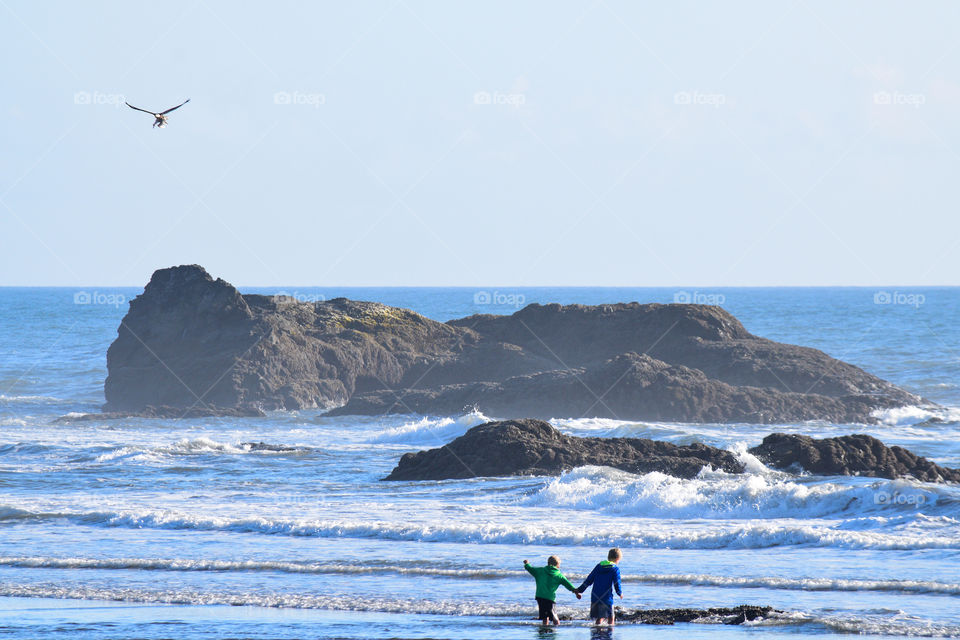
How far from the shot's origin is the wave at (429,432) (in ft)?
118

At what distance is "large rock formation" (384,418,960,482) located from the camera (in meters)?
25.1

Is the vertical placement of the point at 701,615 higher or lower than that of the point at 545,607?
lower

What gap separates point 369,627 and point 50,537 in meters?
9.11

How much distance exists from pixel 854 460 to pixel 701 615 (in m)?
12.1

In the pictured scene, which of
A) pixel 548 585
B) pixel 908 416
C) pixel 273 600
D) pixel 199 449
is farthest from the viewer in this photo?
pixel 908 416

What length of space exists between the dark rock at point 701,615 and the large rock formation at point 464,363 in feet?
85.5

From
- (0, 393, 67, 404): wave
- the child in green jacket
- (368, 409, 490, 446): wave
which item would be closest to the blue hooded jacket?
the child in green jacket

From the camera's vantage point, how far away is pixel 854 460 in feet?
82.4

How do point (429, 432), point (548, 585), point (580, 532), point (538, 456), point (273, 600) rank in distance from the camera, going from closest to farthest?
1. point (548, 585)
2. point (273, 600)
3. point (580, 532)
4. point (538, 456)
5. point (429, 432)

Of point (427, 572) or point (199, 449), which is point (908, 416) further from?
point (427, 572)

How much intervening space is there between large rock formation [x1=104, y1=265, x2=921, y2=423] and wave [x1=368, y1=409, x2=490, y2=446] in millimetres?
→ 4472

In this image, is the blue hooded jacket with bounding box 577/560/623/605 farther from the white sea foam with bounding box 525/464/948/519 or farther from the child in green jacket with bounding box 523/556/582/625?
the white sea foam with bounding box 525/464/948/519

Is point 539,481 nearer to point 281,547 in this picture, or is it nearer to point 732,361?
point 281,547

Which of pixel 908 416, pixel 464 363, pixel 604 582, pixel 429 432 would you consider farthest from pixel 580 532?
pixel 464 363
